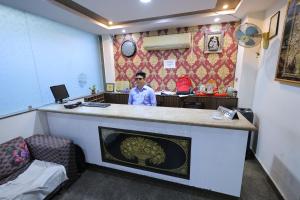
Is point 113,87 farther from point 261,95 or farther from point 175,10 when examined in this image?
point 261,95

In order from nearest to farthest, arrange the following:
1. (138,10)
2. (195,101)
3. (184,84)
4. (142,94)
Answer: (138,10) < (142,94) < (195,101) < (184,84)

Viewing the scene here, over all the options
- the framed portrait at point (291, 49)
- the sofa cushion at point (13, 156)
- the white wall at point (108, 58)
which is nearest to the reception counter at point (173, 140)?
the sofa cushion at point (13, 156)

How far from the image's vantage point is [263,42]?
2285mm

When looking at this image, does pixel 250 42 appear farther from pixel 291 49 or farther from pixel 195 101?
pixel 195 101

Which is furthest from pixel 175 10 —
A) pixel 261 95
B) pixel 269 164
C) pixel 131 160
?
pixel 269 164

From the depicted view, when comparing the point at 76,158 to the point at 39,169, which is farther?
the point at 76,158

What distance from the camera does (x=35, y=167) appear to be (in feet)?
5.91

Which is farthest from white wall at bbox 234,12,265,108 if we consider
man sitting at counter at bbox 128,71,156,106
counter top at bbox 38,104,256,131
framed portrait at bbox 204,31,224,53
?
man sitting at counter at bbox 128,71,156,106

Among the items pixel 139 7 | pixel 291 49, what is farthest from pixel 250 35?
pixel 139 7

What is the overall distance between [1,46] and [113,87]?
7.71 feet

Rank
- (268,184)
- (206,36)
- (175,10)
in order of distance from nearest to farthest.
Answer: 1. (268,184)
2. (175,10)
3. (206,36)

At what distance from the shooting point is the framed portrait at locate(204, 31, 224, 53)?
3.19 meters

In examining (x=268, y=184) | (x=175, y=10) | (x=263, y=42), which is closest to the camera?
(x=268, y=184)

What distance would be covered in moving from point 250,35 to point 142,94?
1.95 metres
